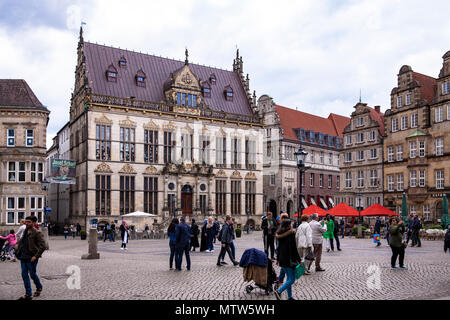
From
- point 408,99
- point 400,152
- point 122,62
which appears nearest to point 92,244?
point 122,62

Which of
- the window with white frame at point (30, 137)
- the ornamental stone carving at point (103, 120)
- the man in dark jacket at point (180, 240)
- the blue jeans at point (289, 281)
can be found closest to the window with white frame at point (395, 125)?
the ornamental stone carving at point (103, 120)

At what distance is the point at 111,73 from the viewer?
54.4 meters

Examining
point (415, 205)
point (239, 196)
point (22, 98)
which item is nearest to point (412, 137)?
point (415, 205)

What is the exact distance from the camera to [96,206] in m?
50.6

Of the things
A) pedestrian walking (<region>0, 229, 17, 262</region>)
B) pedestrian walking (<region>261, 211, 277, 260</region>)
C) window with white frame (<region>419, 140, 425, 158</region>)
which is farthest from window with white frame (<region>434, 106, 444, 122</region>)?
pedestrian walking (<region>0, 229, 17, 262</region>)

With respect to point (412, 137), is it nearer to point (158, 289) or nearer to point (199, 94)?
point (199, 94)

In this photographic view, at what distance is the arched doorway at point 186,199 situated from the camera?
56188 millimetres

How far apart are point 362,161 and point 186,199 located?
2003cm

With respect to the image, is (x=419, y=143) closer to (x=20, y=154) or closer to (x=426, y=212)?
(x=426, y=212)

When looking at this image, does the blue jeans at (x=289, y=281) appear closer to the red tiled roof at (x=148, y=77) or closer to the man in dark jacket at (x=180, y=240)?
the man in dark jacket at (x=180, y=240)

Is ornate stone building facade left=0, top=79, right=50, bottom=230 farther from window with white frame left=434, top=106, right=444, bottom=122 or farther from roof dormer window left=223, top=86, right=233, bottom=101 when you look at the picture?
window with white frame left=434, top=106, right=444, bottom=122

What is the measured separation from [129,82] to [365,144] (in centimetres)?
2669

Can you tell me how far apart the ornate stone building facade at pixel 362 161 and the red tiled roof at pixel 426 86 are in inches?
246

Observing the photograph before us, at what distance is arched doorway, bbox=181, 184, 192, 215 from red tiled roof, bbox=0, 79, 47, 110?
1778cm
